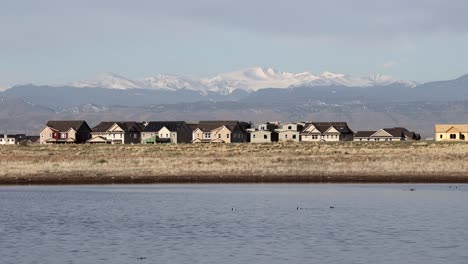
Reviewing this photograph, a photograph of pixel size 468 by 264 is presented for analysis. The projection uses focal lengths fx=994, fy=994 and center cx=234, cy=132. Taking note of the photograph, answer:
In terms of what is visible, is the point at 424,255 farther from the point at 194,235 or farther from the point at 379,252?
the point at 194,235

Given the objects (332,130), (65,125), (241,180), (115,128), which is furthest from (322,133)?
(241,180)

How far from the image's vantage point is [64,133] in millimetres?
188625

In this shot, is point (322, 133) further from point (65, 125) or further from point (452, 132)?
point (65, 125)

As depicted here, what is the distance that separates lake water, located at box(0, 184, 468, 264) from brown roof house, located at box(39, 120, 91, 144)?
128371 millimetres

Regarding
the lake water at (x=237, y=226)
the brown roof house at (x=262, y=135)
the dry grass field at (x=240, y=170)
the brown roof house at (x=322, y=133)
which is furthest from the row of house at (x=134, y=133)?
the lake water at (x=237, y=226)

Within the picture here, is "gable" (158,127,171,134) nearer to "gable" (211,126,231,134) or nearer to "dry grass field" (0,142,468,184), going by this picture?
"gable" (211,126,231,134)

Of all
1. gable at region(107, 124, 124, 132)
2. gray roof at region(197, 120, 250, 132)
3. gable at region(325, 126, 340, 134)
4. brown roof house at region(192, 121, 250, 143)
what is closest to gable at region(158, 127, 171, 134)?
brown roof house at region(192, 121, 250, 143)

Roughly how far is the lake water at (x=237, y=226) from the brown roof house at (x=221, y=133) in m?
131

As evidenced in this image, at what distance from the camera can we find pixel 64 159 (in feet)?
288

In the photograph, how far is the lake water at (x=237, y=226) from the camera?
30.9m

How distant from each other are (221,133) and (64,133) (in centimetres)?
2984

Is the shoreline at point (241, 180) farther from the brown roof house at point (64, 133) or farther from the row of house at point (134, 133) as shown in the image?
the brown roof house at point (64, 133)

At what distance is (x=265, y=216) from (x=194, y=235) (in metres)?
7.30

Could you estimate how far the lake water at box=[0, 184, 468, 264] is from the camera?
1215 inches
